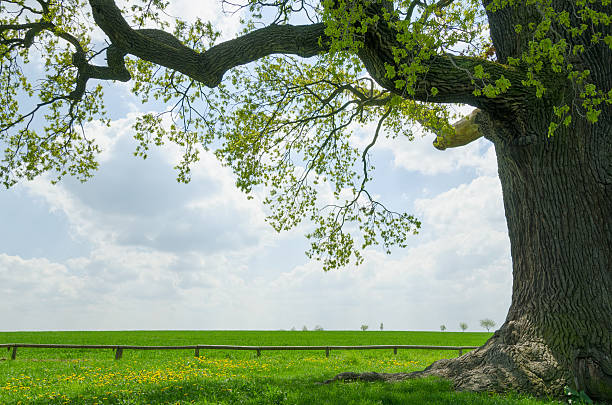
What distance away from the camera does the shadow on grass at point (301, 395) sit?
7.13 metres

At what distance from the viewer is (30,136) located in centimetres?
1258

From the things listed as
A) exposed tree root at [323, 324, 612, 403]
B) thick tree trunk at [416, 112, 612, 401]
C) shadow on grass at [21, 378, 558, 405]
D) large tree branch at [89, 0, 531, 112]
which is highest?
large tree branch at [89, 0, 531, 112]

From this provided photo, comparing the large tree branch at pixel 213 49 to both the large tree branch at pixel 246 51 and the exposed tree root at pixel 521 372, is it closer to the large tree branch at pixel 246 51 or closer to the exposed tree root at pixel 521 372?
the large tree branch at pixel 246 51

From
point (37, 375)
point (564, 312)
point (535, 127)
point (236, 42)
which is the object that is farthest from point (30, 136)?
point (564, 312)

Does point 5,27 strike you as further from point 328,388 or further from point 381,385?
point 381,385

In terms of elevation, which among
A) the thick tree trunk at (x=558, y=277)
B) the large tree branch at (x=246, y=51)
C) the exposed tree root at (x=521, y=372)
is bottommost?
the exposed tree root at (x=521, y=372)

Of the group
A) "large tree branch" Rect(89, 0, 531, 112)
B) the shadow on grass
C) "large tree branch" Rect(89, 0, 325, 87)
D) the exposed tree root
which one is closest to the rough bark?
the exposed tree root

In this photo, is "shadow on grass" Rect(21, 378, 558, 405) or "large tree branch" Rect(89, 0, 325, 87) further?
"large tree branch" Rect(89, 0, 325, 87)

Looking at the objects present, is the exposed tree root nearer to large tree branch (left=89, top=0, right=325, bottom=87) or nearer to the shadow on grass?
the shadow on grass

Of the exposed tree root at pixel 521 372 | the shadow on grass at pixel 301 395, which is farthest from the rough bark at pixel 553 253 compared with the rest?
the shadow on grass at pixel 301 395

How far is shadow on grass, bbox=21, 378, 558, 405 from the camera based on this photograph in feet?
23.4

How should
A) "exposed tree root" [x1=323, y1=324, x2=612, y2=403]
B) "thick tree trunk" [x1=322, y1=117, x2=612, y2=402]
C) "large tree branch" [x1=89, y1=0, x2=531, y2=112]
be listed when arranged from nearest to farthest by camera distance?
"exposed tree root" [x1=323, y1=324, x2=612, y2=403] → "thick tree trunk" [x1=322, y1=117, x2=612, y2=402] → "large tree branch" [x1=89, y1=0, x2=531, y2=112]

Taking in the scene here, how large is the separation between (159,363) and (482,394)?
426 inches

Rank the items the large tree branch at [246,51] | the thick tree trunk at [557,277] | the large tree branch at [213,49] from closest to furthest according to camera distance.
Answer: the thick tree trunk at [557,277] < the large tree branch at [246,51] < the large tree branch at [213,49]
